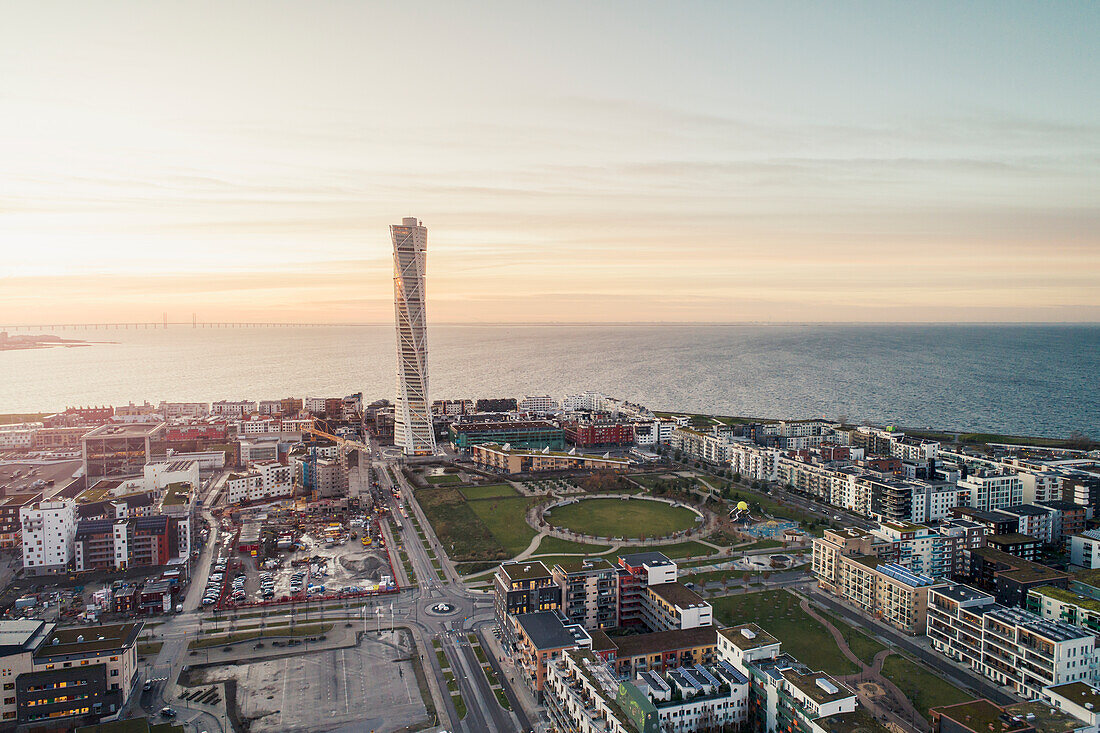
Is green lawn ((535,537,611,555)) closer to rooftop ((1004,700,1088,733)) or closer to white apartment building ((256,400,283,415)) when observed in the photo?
rooftop ((1004,700,1088,733))

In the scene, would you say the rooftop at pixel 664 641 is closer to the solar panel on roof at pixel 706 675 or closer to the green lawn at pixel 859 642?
the solar panel on roof at pixel 706 675

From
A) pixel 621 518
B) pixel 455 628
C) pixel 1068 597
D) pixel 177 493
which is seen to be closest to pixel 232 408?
pixel 177 493

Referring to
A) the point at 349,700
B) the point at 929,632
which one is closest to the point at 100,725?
the point at 349,700

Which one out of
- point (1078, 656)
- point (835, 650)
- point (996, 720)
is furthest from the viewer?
point (835, 650)

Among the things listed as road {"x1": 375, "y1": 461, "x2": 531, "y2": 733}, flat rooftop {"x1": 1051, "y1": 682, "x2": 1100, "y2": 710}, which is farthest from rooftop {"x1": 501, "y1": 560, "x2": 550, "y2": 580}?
flat rooftop {"x1": 1051, "y1": 682, "x2": 1100, "y2": 710}

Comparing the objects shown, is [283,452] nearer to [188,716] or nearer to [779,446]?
[188,716]

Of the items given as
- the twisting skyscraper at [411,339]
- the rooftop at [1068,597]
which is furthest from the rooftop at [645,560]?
the twisting skyscraper at [411,339]
